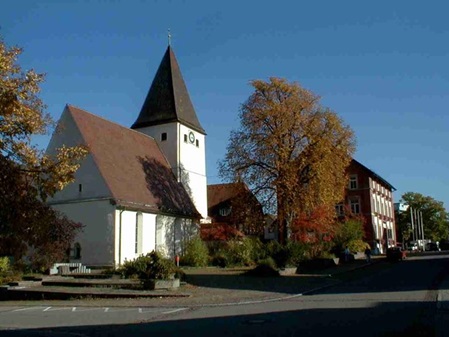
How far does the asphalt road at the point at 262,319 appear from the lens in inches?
438

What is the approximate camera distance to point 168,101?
5150 cm

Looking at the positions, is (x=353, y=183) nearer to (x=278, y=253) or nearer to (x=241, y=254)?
(x=241, y=254)

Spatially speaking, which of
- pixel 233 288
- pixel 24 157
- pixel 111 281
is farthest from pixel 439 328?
pixel 111 281

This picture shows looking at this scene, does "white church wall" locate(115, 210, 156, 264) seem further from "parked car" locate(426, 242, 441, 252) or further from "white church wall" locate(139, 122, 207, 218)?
"parked car" locate(426, 242, 441, 252)

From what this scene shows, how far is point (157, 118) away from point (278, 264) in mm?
24488

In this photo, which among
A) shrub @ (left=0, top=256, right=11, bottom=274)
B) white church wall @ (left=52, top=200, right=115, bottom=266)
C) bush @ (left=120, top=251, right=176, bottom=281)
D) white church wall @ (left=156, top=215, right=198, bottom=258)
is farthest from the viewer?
white church wall @ (left=156, top=215, right=198, bottom=258)

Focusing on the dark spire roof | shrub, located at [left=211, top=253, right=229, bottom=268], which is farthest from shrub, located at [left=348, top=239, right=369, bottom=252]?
the dark spire roof

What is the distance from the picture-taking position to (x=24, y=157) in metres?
12.4

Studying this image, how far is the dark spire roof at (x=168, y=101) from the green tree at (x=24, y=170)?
37082mm

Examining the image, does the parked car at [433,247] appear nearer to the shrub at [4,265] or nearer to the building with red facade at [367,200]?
the building with red facade at [367,200]

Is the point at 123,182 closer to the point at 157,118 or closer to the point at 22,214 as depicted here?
the point at 157,118

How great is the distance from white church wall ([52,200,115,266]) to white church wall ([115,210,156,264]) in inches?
19.6

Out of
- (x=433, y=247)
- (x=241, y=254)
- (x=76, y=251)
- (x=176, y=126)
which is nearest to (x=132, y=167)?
(x=76, y=251)

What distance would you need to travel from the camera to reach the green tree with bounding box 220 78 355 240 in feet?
131
